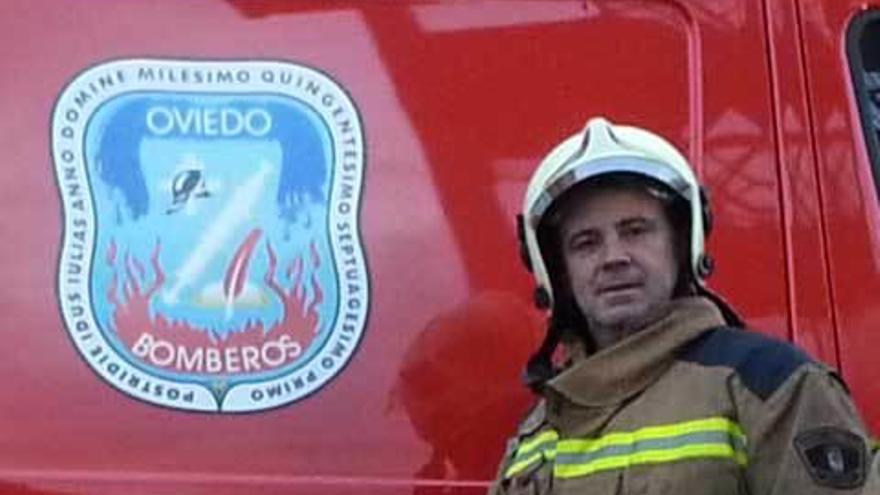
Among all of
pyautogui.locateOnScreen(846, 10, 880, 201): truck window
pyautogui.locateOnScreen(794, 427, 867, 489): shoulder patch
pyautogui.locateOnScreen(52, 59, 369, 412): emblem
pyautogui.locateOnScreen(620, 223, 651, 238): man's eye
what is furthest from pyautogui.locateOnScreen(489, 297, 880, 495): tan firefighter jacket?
pyautogui.locateOnScreen(846, 10, 880, 201): truck window

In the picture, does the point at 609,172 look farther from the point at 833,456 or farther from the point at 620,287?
the point at 833,456

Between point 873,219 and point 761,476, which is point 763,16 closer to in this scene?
point 873,219

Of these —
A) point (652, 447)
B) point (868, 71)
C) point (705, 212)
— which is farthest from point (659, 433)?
point (868, 71)

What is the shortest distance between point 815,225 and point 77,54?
3.62 ft

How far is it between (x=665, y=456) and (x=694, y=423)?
57 millimetres

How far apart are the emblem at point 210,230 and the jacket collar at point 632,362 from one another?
1.17 ft

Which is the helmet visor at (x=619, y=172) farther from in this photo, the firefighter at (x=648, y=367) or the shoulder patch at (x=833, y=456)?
the shoulder patch at (x=833, y=456)

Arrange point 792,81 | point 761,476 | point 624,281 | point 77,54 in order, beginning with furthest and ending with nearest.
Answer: point 792,81, point 77,54, point 624,281, point 761,476

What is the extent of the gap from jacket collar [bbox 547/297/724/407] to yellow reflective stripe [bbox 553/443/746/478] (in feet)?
0.28

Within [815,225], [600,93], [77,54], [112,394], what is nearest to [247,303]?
[112,394]

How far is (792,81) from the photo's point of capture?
3.22 m

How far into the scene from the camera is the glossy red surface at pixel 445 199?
2857 millimetres

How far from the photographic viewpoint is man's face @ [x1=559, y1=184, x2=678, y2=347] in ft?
9.25

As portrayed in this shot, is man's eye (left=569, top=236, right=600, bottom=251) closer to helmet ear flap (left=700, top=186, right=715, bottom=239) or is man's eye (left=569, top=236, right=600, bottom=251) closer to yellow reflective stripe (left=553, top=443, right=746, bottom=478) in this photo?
helmet ear flap (left=700, top=186, right=715, bottom=239)
